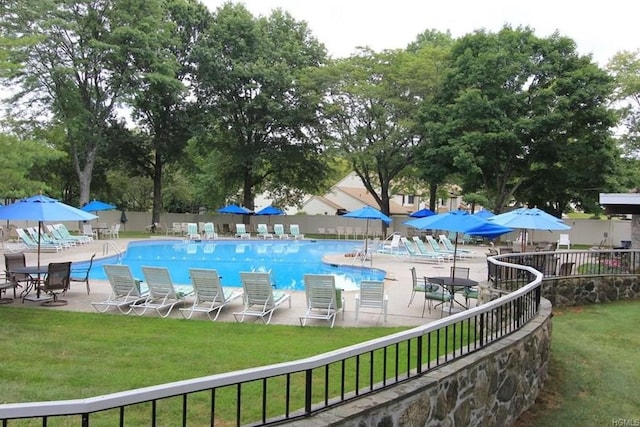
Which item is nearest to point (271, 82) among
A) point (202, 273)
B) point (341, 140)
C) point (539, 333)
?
Answer: point (341, 140)

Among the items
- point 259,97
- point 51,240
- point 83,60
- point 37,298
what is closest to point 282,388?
point 37,298

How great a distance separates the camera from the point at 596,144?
27.0 meters

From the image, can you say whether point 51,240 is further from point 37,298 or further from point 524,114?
point 524,114

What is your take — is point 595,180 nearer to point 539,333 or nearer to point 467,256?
point 467,256

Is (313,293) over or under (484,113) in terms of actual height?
under

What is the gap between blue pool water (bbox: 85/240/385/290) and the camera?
1625cm

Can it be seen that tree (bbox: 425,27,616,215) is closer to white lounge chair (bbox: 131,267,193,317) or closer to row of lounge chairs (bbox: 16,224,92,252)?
row of lounge chairs (bbox: 16,224,92,252)

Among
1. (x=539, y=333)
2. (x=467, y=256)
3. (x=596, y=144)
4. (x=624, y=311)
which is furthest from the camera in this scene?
(x=596, y=144)

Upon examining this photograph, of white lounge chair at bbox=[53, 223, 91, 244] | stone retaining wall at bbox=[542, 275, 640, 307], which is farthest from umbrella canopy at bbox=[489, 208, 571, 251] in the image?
white lounge chair at bbox=[53, 223, 91, 244]

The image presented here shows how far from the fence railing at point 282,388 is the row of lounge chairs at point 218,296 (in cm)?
221

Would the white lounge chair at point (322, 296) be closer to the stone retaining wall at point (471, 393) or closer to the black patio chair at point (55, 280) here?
the stone retaining wall at point (471, 393)

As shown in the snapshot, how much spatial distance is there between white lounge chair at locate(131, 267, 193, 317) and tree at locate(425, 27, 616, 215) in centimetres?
2086

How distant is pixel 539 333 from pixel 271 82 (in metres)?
28.4

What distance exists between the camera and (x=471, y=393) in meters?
4.52
